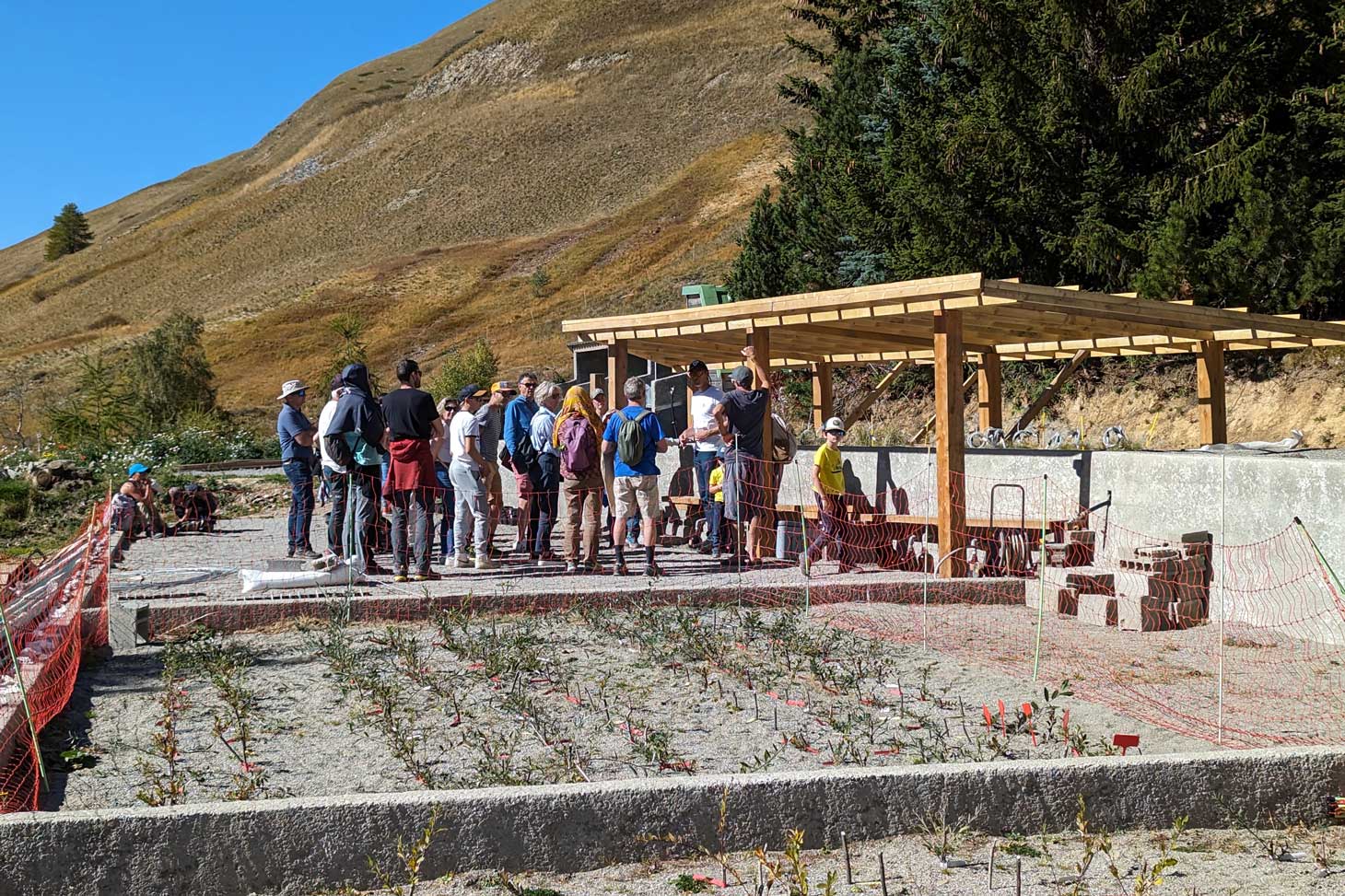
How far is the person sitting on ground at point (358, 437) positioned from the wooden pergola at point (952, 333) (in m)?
3.67

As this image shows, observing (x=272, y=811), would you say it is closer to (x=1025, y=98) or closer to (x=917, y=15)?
(x=1025, y=98)

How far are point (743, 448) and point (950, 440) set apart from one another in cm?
178

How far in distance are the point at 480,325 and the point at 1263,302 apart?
173 feet

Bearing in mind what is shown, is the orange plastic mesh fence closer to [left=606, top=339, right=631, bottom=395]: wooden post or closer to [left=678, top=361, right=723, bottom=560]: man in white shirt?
[left=678, top=361, right=723, bottom=560]: man in white shirt

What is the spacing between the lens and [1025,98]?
22641 mm

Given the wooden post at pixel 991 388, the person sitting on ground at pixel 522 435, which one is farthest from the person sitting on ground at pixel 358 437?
the wooden post at pixel 991 388

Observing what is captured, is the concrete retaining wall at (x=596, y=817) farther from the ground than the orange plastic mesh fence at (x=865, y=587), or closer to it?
closer to it

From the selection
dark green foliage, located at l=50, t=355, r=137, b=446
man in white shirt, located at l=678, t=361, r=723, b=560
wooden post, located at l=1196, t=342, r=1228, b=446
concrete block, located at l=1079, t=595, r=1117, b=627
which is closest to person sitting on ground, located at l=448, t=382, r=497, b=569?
man in white shirt, located at l=678, t=361, r=723, b=560

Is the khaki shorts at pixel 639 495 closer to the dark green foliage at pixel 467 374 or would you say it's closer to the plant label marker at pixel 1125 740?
the plant label marker at pixel 1125 740

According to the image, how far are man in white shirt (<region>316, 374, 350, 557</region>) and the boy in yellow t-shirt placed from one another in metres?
3.98

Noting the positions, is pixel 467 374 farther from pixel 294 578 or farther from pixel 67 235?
pixel 67 235

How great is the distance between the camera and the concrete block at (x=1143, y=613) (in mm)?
8734

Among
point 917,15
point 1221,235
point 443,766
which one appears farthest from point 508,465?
point 917,15

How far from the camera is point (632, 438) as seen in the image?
33.7 feet
